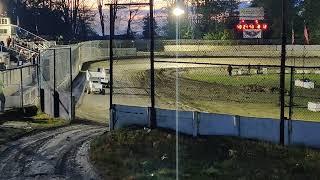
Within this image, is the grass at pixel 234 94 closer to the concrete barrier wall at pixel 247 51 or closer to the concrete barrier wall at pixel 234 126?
the concrete barrier wall at pixel 234 126

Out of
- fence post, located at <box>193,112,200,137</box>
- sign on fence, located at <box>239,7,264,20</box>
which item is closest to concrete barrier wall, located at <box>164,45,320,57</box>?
sign on fence, located at <box>239,7,264,20</box>

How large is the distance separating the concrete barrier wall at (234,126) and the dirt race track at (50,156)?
2.31m

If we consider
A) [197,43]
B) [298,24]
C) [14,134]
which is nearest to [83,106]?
[14,134]

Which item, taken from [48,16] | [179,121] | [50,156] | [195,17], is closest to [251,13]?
[195,17]

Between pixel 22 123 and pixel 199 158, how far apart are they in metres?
9.27

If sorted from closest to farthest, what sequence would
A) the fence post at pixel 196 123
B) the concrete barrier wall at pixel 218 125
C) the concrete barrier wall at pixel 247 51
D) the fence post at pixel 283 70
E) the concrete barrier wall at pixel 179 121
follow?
the fence post at pixel 283 70, the concrete barrier wall at pixel 218 125, the fence post at pixel 196 123, the concrete barrier wall at pixel 179 121, the concrete barrier wall at pixel 247 51

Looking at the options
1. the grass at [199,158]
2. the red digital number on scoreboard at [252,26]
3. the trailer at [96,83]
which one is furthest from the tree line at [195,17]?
the grass at [199,158]

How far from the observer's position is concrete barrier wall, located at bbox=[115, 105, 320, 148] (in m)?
13.1

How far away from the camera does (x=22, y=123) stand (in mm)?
19250

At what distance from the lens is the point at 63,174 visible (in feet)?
39.8

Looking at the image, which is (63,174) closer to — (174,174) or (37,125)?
(174,174)

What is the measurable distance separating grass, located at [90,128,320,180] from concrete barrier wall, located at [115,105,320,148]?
0.42m

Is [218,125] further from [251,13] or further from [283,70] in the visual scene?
[251,13]

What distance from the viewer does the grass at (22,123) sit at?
17.1m
